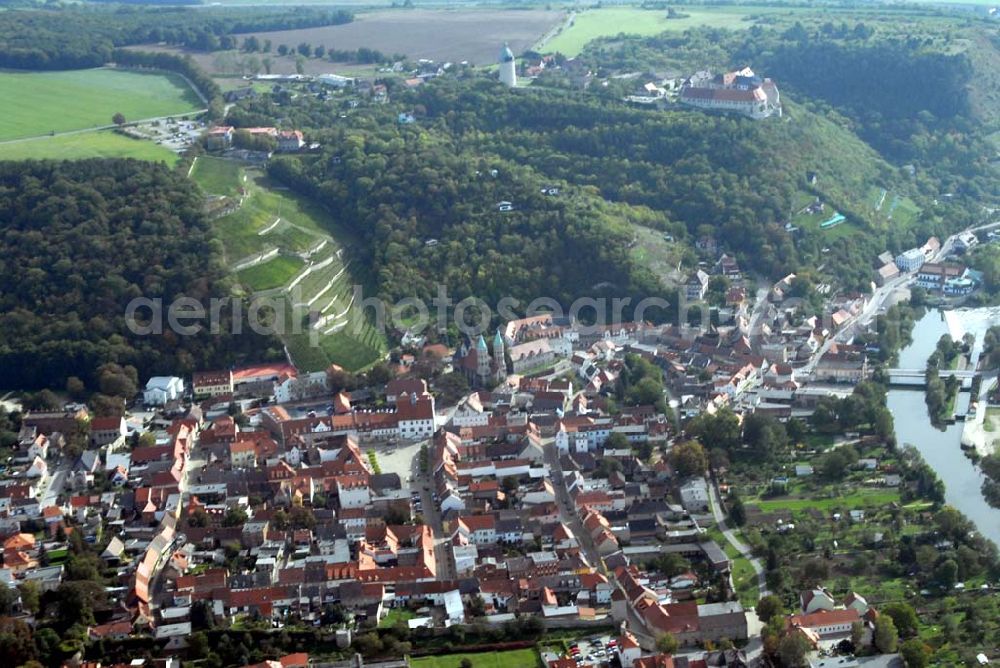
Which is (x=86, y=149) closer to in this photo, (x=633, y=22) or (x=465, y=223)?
(x=465, y=223)

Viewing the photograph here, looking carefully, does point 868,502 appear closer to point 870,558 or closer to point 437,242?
point 870,558

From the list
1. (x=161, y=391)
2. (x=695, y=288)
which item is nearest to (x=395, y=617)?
(x=161, y=391)

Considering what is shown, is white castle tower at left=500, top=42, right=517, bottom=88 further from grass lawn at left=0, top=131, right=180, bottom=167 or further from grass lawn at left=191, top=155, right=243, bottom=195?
grass lawn at left=0, top=131, right=180, bottom=167

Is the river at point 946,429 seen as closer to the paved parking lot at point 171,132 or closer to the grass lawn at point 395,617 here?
the grass lawn at point 395,617

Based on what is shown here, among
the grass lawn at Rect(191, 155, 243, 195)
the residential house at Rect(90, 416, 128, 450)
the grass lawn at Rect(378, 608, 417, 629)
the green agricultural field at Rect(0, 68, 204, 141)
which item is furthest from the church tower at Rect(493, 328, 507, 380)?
the green agricultural field at Rect(0, 68, 204, 141)

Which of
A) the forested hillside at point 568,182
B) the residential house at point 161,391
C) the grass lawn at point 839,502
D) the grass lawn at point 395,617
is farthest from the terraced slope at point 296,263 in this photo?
the grass lawn at point 839,502
